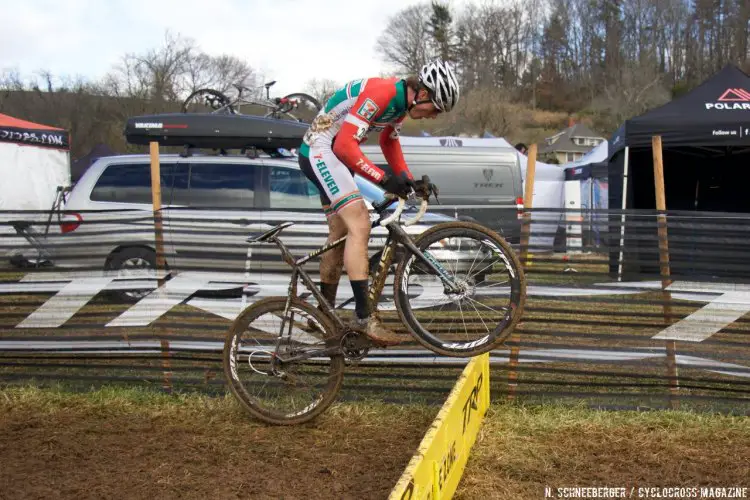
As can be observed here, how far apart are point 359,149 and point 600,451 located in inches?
97.4

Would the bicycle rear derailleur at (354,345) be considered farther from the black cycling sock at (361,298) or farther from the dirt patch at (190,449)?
the dirt patch at (190,449)

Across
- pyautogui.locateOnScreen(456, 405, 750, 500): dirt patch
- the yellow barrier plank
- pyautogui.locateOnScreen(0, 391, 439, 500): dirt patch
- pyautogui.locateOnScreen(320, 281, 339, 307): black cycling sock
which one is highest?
pyautogui.locateOnScreen(320, 281, 339, 307): black cycling sock

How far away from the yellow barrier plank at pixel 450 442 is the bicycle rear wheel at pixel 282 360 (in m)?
0.90

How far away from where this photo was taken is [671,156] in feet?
45.8

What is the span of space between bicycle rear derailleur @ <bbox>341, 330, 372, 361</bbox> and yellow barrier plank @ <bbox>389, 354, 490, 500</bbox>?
2.13ft

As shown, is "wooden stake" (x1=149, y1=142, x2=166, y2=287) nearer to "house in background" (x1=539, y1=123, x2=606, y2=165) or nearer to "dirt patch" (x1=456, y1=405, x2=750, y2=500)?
"dirt patch" (x1=456, y1=405, x2=750, y2=500)

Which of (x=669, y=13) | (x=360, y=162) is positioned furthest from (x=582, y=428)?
(x=669, y=13)

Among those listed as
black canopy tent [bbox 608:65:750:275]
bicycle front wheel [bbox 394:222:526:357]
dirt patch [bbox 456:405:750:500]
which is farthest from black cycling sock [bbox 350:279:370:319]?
black canopy tent [bbox 608:65:750:275]

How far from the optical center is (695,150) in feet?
44.0

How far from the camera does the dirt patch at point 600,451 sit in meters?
4.06

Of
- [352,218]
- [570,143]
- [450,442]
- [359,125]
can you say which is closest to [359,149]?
[359,125]

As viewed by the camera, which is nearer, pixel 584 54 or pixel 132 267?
pixel 132 267

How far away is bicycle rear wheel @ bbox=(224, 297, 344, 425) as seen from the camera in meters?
4.73

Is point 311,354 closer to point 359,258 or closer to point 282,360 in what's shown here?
point 282,360
